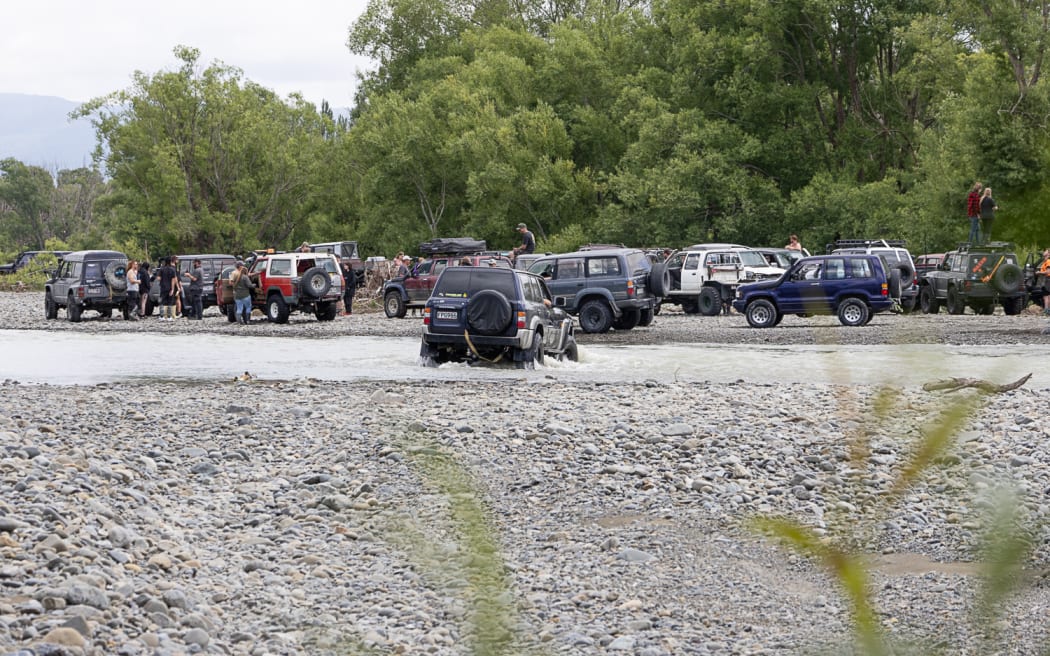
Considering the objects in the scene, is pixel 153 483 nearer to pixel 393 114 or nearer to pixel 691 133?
pixel 691 133

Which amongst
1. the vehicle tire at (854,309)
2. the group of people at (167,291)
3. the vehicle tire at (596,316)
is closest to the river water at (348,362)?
the vehicle tire at (596,316)

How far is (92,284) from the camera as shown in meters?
37.3

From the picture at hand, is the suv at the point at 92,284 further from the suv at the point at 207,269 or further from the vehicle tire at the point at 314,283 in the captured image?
the vehicle tire at the point at 314,283

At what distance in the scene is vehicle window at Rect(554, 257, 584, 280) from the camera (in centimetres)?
3022

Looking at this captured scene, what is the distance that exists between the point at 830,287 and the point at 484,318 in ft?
36.3

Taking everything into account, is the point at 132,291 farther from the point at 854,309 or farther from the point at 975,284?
the point at 975,284

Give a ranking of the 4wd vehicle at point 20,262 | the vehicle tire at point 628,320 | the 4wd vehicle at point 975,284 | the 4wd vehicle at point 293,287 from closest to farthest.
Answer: the vehicle tire at point 628,320 → the 4wd vehicle at point 975,284 → the 4wd vehicle at point 293,287 → the 4wd vehicle at point 20,262

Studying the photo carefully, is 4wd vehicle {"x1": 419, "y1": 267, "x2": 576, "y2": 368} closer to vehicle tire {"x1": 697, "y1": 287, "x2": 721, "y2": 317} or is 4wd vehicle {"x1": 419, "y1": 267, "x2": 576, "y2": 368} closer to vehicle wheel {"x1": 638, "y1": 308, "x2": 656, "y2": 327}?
vehicle wheel {"x1": 638, "y1": 308, "x2": 656, "y2": 327}

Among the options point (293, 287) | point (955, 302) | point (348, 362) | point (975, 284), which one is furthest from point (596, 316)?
point (975, 284)

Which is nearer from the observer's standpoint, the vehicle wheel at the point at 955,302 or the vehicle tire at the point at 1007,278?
the vehicle tire at the point at 1007,278

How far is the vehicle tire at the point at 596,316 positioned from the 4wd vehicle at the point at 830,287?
3.87 metres

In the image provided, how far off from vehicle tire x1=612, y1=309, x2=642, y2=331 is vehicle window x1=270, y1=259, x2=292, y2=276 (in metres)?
10.2

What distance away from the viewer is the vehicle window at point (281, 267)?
35312 mm

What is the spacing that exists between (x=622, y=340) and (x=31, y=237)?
348 feet
